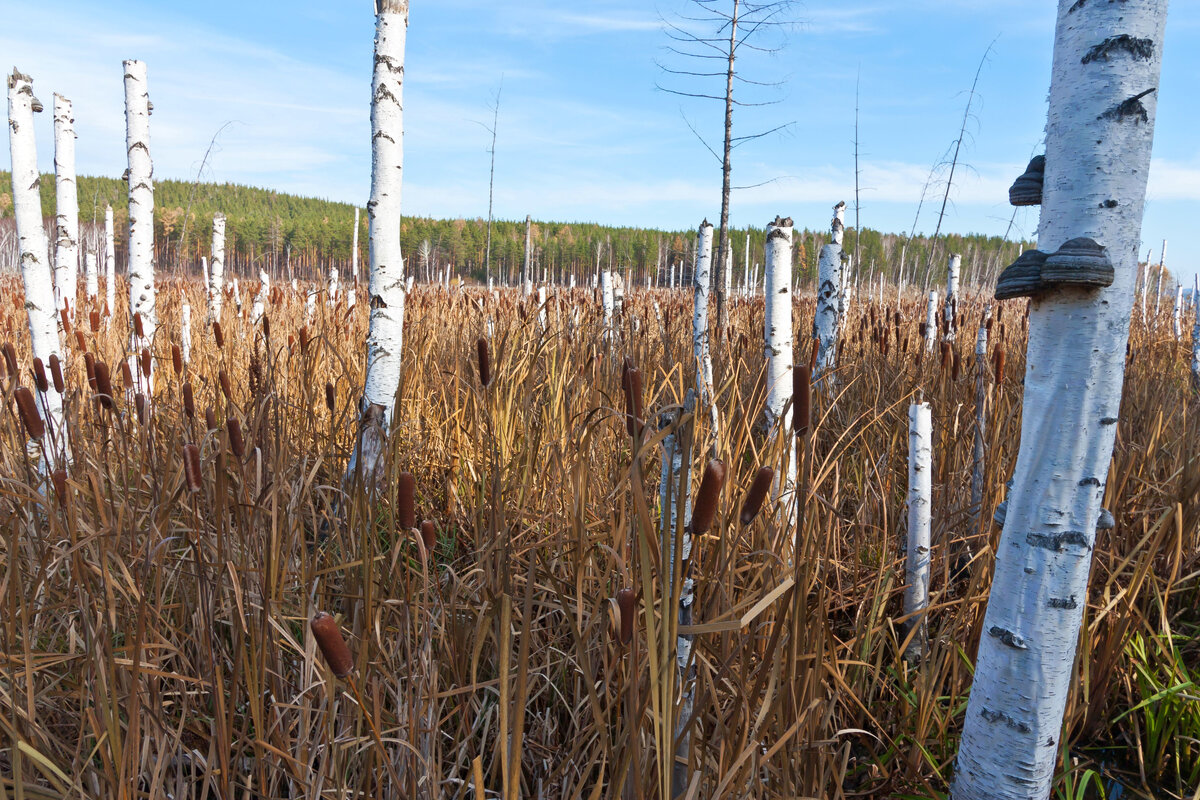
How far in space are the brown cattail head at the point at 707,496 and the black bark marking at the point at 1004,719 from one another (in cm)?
87

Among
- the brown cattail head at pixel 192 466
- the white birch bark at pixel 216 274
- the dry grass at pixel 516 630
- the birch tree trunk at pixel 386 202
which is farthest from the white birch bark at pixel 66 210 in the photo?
the brown cattail head at pixel 192 466

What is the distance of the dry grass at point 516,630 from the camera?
1.11m

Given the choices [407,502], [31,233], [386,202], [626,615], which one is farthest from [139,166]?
[626,615]

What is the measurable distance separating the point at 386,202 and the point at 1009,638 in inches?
121

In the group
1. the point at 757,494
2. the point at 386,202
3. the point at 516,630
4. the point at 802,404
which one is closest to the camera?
the point at 757,494

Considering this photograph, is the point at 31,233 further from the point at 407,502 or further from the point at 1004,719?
the point at 1004,719

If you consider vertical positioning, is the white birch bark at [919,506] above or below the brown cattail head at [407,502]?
below

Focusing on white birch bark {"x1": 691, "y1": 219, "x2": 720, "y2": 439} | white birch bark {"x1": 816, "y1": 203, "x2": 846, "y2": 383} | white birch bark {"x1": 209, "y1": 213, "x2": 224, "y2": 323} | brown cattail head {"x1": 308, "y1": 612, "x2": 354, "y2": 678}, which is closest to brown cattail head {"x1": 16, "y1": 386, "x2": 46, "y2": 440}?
brown cattail head {"x1": 308, "y1": 612, "x2": 354, "y2": 678}

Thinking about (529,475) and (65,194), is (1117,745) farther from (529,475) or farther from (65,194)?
(65,194)

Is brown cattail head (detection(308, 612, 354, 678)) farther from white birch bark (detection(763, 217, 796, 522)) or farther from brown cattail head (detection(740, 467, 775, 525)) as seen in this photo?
white birch bark (detection(763, 217, 796, 522))

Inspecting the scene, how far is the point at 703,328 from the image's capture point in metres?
3.68

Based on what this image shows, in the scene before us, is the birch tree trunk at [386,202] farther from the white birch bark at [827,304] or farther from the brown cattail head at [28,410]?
the white birch bark at [827,304]

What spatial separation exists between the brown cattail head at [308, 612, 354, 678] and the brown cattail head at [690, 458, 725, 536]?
1.35 ft

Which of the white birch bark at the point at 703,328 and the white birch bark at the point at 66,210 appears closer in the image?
the white birch bark at the point at 703,328
